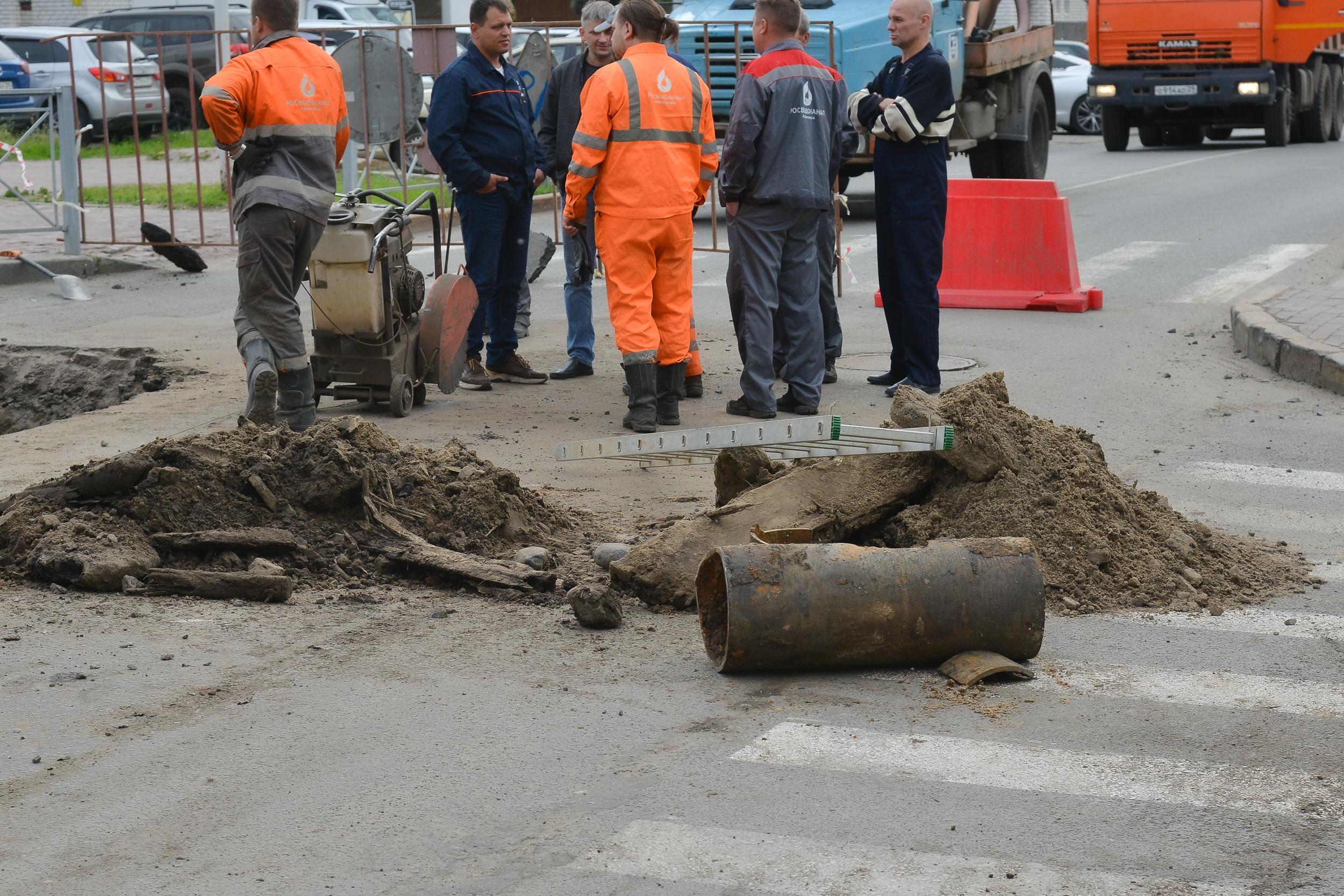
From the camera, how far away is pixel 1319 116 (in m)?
25.6

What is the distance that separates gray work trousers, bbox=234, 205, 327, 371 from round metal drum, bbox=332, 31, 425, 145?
20.0 ft

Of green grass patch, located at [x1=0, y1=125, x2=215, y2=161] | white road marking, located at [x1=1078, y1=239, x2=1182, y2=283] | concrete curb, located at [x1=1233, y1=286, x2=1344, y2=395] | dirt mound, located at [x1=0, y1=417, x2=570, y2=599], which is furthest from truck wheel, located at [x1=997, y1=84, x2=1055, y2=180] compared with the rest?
dirt mound, located at [x1=0, y1=417, x2=570, y2=599]

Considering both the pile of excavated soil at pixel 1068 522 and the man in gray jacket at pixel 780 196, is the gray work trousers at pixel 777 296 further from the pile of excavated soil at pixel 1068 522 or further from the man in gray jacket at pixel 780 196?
the pile of excavated soil at pixel 1068 522

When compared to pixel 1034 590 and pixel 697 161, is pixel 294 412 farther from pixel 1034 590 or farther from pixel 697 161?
pixel 1034 590

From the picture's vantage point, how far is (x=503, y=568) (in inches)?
219

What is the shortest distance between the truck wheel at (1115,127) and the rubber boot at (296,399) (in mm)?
19763

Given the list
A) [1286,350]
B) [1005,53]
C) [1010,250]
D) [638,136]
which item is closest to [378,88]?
[1010,250]

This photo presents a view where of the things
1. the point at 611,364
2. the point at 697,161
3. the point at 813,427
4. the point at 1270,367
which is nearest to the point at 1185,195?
the point at 1270,367

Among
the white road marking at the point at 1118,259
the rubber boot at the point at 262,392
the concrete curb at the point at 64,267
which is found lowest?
the rubber boot at the point at 262,392

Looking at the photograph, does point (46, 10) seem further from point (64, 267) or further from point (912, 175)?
point (912, 175)

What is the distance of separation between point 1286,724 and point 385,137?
10979 millimetres

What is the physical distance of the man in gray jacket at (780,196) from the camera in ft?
26.3

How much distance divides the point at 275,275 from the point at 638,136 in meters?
1.86

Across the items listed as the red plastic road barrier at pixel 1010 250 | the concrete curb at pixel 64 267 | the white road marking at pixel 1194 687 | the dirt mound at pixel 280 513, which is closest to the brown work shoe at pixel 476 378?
the dirt mound at pixel 280 513
